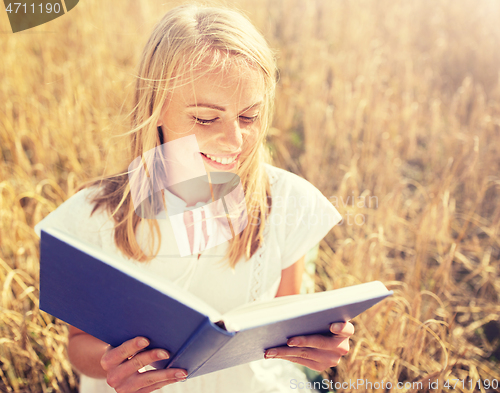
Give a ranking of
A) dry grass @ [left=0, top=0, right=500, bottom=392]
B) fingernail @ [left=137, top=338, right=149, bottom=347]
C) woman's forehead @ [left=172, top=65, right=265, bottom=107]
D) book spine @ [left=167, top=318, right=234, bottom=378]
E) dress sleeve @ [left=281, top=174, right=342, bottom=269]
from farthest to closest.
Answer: dry grass @ [left=0, top=0, right=500, bottom=392] → dress sleeve @ [left=281, top=174, right=342, bottom=269] → woman's forehead @ [left=172, top=65, right=265, bottom=107] → fingernail @ [left=137, top=338, right=149, bottom=347] → book spine @ [left=167, top=318, right=234, bottom=378]

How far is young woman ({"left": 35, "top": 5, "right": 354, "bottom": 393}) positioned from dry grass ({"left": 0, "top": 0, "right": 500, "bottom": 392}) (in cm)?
25

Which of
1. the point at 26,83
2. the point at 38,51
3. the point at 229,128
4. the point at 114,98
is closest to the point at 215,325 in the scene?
the point at 229,128

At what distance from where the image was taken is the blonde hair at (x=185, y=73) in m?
0.87

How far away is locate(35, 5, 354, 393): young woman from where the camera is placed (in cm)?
86

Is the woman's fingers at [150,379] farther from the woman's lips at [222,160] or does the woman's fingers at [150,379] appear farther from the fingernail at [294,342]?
the woman's lips at [222,160]

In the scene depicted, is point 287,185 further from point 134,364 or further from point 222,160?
point 134,364

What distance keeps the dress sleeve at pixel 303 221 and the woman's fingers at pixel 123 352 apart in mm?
541

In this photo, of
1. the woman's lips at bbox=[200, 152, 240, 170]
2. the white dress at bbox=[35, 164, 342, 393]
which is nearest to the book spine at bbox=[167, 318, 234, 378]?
the white dress at bbox=[35, 164, 342, 393]

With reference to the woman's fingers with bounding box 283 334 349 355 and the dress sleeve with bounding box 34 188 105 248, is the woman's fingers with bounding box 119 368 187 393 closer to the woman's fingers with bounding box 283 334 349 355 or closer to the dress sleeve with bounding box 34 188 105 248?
the woman's fingers with bounding box 283 334 349 355

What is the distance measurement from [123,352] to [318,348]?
42cm

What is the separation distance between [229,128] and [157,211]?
1.16ft

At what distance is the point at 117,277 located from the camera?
0.59m

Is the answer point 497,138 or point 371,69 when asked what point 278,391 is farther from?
point 371,69

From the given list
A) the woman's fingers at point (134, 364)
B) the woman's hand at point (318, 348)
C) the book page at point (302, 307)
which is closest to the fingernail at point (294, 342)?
the woman's hand at point (318, 348)
